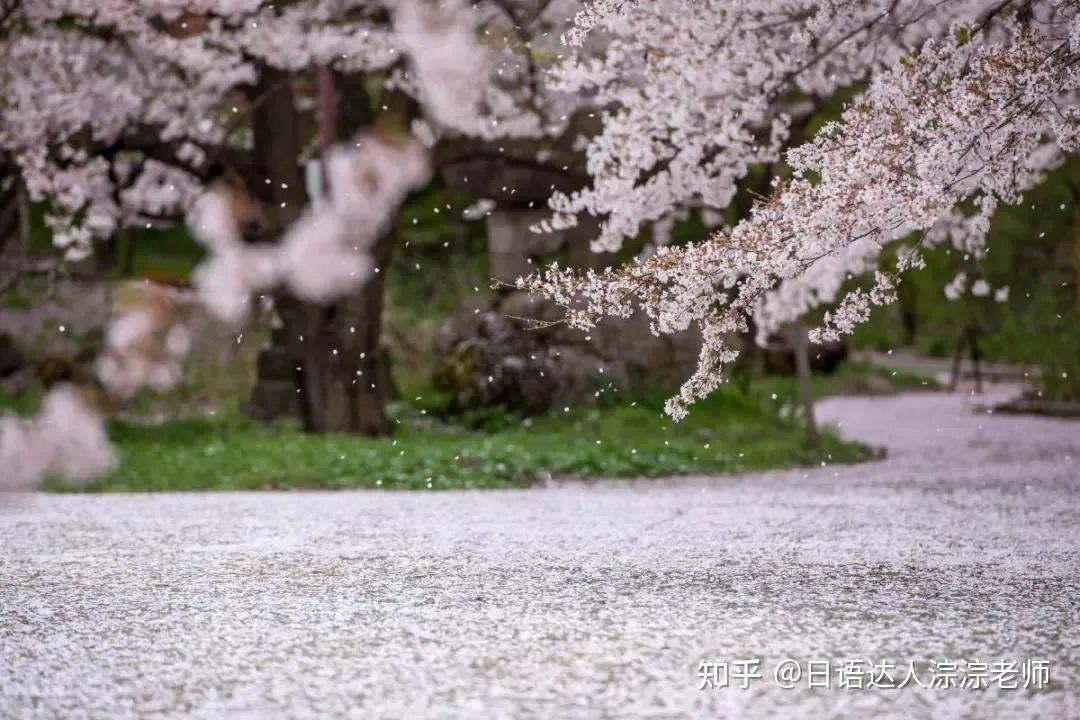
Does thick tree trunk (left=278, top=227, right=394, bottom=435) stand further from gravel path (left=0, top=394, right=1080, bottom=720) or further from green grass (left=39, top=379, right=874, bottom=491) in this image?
gravel path (left=0, top=394, right=1080, bottom=720)

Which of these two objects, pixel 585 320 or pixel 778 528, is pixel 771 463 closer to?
pixel 778 528

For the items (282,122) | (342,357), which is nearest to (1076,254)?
(342,357)

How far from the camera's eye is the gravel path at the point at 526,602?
4418 millimetres

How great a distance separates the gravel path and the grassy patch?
0.88 metres

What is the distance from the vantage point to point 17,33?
14.0 meters

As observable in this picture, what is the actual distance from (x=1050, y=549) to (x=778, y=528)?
1.60 meters

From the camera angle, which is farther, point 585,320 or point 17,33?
point 17,33

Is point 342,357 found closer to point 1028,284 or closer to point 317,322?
point 317,322

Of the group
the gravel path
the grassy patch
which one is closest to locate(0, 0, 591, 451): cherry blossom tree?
the grassy patch

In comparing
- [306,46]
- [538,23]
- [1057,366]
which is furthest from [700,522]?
[1057,366]

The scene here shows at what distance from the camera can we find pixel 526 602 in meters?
5.89

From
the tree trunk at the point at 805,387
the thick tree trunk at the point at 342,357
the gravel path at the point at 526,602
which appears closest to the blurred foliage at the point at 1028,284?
the tree trunk at the point at 805,387

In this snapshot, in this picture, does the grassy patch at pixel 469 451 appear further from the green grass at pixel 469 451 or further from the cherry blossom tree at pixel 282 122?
the cherry blossom tree at pixel 282 122

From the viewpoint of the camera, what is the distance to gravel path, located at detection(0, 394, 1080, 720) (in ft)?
14.5
